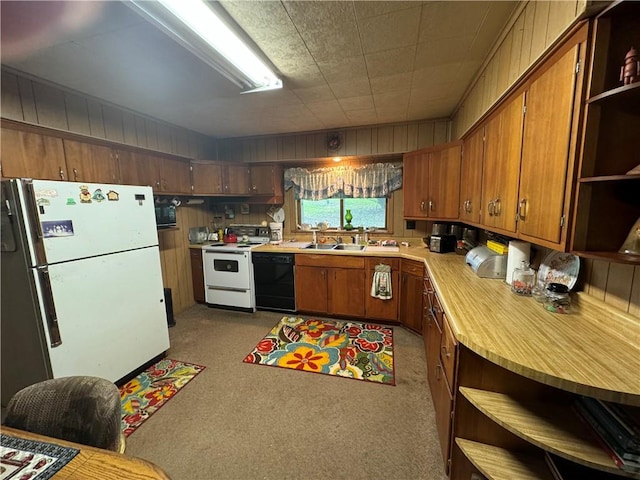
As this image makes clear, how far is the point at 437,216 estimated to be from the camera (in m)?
2.99

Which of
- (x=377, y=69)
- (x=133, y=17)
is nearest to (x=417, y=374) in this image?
(x=377, y=69)

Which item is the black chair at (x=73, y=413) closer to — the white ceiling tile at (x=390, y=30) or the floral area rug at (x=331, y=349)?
the floral area rug at (x=331, y=349)

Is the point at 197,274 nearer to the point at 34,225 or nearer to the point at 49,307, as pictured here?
the point at 49,307

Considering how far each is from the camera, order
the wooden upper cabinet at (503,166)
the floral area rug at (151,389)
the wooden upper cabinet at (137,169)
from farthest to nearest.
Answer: the wooden upper cabinet at (137,169), the floral area rug at (151,389), the wooden upper cabinet at (503,166)

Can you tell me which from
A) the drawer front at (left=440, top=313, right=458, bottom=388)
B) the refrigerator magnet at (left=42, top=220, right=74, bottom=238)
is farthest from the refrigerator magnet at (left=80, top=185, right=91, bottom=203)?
the drawer front at (left=440, top=313, right=458, bottom=388)

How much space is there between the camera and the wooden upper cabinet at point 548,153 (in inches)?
42.4

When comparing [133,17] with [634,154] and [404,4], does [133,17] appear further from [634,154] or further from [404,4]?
[634,154]

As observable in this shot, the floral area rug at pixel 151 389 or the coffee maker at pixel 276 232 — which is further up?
the coffee maker at pixel 276 232

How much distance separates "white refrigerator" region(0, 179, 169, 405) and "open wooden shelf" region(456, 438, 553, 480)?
2.54 metres

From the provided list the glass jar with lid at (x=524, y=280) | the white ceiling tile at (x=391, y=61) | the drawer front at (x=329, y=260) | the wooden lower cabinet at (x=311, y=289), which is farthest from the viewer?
the wooden lower cabinet at (x=311, y=289)

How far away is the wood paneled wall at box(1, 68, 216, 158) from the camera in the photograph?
6.50 ft

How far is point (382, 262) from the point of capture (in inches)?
124

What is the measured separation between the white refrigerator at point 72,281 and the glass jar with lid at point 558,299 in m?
3.00

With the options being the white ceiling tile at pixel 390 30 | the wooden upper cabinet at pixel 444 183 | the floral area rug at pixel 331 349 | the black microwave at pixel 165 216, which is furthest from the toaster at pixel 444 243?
the black microwave at pixel 165 216
